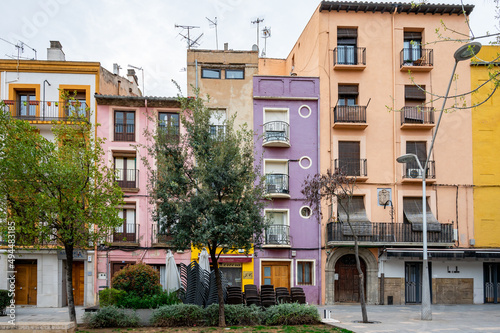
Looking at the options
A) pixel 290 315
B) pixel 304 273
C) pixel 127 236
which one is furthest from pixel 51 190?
pixel 304 273

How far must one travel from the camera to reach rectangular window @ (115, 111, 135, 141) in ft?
93.0

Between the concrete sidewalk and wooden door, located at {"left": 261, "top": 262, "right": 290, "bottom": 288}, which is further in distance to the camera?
wooden door, located at {"left": 261, "top": 262, "right": 290, "bottom": 288}

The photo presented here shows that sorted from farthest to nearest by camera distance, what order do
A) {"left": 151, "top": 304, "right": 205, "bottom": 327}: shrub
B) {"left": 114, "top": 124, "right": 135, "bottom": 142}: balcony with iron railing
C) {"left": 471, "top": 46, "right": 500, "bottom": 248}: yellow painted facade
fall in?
{"left": 114, "top": 124, "right": 135, "bottom": 142}: balcony with iron railing, {"left": 471, "top": 46, "right": 500, "bottom": 248}: yellow painted facade, {"left": 151, "top": 304, "right": 205, "bottom": 327}: shrub

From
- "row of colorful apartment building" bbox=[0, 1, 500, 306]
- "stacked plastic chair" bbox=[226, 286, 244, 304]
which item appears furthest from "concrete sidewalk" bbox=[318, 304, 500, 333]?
"stacked plastic chair" bbox=[226, 286, 244, 304]

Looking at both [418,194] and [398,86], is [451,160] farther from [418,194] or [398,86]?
[398,86]

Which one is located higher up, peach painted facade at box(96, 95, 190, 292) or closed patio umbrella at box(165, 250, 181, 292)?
peach painted facade at box(96, 95, 190, 292)

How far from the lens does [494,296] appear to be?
2773 cm

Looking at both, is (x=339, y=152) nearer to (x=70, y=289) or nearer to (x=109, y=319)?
(x=109, y=319)

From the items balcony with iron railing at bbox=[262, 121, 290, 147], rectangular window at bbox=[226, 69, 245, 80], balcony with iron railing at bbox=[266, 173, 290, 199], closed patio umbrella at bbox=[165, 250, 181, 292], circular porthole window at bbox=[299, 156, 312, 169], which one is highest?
rectangular window at bbox=[226, 69, 245, 80]

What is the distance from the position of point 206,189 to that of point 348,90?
15.2 m

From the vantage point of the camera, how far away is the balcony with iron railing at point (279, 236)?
89.3 feet

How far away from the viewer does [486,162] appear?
28.4 meters

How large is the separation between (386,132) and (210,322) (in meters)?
16.2

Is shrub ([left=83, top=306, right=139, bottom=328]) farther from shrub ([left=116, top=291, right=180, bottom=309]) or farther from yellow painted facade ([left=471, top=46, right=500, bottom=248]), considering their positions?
yellow painted facade ([left=471, top=46, right=500, bottom=248])
